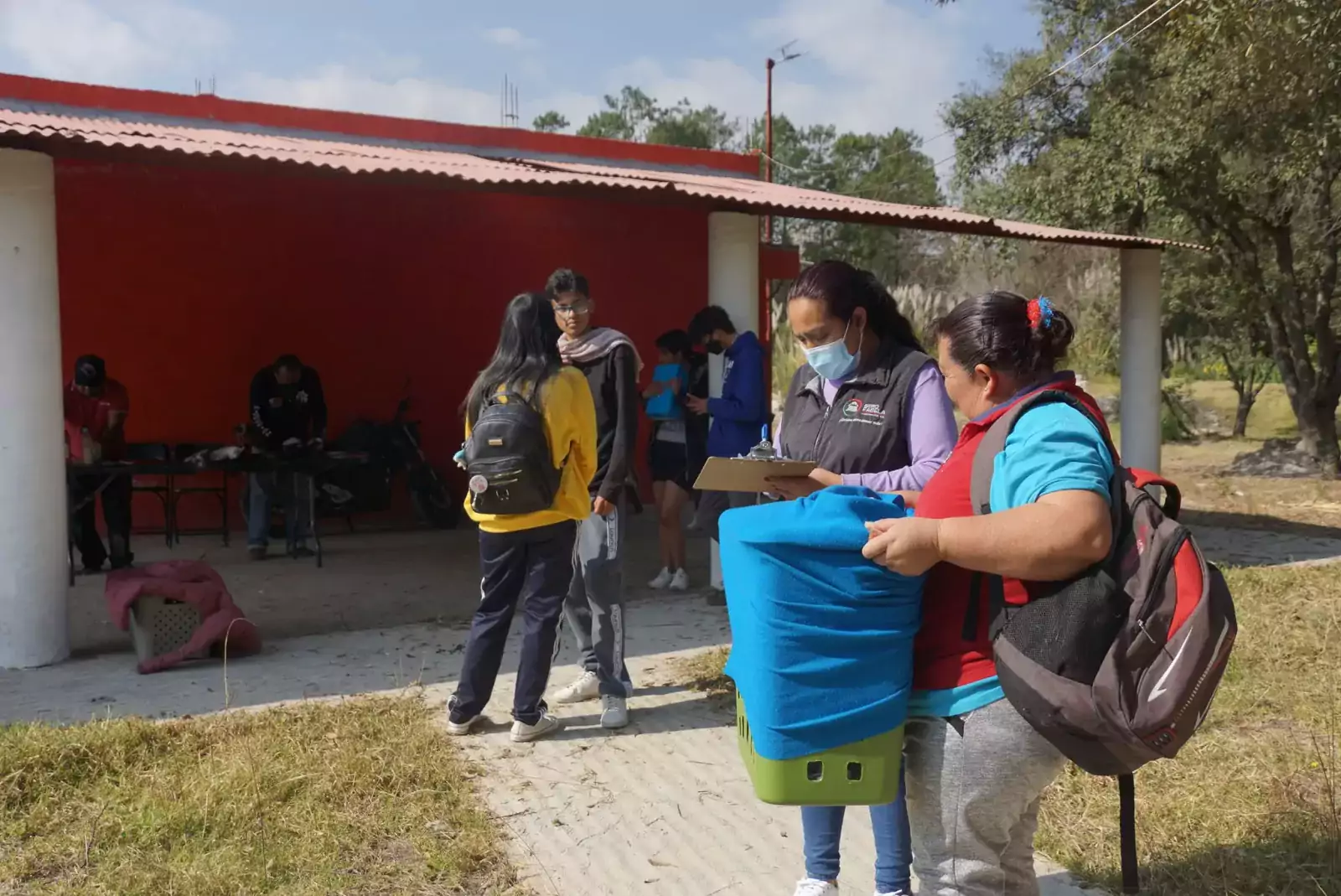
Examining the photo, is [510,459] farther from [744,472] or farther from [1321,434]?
[1321,434]

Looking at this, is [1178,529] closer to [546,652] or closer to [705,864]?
[705,864]

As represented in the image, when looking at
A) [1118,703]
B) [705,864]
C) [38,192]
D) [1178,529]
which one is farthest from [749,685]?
[38,192]

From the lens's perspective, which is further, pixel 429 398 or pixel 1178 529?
pixel 429 398

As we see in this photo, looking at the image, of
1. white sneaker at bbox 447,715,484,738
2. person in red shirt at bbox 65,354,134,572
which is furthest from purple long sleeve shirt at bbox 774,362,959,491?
person in red shirt at bbox 65,354,134,572

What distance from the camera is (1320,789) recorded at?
3787 millimetres

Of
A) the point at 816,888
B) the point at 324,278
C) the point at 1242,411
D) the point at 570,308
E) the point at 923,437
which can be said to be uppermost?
the point at 324,278

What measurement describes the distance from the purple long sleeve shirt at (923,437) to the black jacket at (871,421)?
2 centimetres

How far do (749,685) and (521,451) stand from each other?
2.16 meters

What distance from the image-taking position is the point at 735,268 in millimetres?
→ 7281

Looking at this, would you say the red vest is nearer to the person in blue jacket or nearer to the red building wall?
the person in blue jacket

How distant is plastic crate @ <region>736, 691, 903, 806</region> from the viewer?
1.98 m

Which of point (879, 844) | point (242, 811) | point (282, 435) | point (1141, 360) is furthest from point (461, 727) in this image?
point (1141, 360)

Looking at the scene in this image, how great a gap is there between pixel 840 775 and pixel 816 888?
896 millimetres

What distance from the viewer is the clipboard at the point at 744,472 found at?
255 cm
